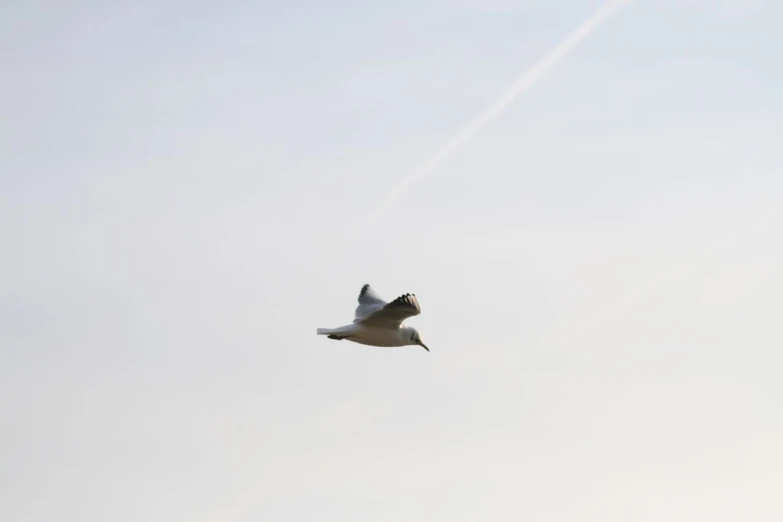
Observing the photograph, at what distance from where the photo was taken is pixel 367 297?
Result: 58.3 metres

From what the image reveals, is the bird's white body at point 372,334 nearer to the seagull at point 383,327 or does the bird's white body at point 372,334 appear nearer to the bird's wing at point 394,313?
the seagull at point 383,327

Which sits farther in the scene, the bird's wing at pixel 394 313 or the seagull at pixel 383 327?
the seagull at pixel 383 327

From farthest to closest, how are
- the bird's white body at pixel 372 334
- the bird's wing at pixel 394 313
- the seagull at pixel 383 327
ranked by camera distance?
1. the bird's white body at pixel 372 334
2. the seagull at pixel 383 327
3. the bird's wing at pixel 394 313

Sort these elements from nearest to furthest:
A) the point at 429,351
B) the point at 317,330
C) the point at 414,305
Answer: the point at 414,305 < the point at 317,330 < the point at 429,351

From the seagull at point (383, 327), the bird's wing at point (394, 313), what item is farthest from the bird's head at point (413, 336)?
the bird's wing at point (394, 313)

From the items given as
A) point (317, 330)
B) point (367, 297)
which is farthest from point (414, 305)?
point (367, 297)

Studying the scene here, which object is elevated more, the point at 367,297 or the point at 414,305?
the point at 367,297

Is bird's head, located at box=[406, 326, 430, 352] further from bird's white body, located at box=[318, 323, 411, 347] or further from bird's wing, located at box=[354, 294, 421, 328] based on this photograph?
bird's wing, located at box=[354, 294, 421, 328]

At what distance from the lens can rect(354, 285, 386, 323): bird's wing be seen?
55.5 m

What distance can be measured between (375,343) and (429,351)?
302cm

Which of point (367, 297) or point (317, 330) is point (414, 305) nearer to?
point (317, 330)

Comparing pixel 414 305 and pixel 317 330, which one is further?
pixel 317 330

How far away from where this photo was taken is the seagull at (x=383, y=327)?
5041cm

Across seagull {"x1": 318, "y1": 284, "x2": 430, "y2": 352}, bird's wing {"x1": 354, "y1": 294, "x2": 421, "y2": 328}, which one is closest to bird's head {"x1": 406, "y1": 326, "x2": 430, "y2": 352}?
seagull {"x1": 318, "y1": 284, "x2": 430, "y2": 352}
